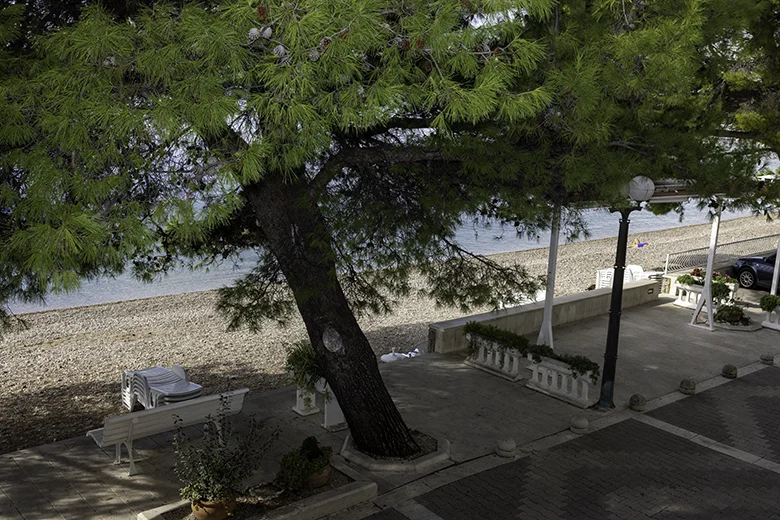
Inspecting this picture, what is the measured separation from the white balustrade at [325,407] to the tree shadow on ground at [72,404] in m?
3.04

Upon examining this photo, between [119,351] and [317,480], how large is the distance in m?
10.7

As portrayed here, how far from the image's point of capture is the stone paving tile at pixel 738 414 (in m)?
7.76

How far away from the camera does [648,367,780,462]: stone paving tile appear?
25.5 feet

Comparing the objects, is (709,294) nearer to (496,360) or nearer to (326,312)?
(496,360)

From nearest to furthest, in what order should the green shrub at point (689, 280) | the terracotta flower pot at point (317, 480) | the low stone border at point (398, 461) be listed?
the terracotta flower pot at point (317, 480), the low stone border at point (398, 461), the green shrub at point (689, 280)

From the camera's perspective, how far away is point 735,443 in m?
7.68

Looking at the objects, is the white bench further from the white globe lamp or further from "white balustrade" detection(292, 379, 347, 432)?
Result: the white globe lamp

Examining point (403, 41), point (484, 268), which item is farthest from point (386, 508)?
point (403, 41)

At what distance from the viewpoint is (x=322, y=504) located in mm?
5883

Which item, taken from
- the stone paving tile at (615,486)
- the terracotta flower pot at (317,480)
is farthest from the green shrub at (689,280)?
the terracotta flower pot at (317,480)

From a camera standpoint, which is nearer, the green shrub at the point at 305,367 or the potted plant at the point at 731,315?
the green shrub at the point at 305,367

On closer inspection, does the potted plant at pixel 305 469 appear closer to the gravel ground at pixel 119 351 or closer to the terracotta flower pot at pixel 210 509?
the terracotta flower pot at pixel 210 509

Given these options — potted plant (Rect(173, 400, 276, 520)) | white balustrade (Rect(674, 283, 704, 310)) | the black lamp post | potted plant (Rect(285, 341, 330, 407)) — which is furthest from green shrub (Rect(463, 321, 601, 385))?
white balustrade (Rect(674, 283, 704, 310))

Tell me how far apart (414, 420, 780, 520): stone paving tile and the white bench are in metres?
2.57
